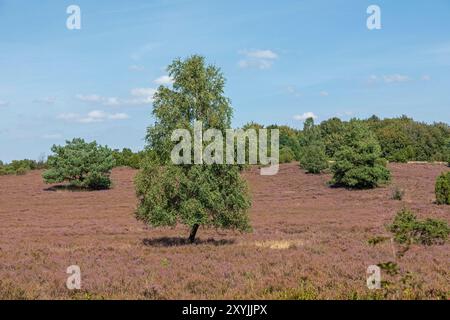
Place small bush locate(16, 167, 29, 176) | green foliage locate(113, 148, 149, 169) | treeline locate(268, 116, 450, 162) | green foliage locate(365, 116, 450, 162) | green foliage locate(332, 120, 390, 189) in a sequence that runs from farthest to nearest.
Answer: green foliage locate(365, 116, 450, 162) < treeline locate(268, 116, 450, 162) < green foliage locate(113, 148, 149, 169) < small bush locate(16, 167, 29, 176) < green foliage locate(332, 120, 390, 189)

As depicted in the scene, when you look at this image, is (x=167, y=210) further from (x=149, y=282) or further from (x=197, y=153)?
(x=149, y=282)

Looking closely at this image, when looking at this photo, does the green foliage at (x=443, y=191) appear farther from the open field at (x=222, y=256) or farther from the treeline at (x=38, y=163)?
the treeline at (x=38, y=163)

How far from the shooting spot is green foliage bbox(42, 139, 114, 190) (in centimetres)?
7300

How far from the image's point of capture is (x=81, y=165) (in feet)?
239

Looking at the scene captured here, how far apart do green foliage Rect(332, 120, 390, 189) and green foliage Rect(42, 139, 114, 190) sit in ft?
109

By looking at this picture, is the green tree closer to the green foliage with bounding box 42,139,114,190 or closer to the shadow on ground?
the shadow on ground

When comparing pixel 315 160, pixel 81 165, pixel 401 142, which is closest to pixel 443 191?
pixel 315 160

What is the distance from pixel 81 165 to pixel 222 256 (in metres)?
57.4

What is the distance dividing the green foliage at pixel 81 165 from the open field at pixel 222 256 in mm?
24462

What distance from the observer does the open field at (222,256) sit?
41.8 feet

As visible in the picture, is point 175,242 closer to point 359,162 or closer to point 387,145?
point 359,162

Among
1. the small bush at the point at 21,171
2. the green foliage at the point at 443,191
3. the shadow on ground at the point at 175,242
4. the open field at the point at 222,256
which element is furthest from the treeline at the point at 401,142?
the shadow on ground at the point at 175,242

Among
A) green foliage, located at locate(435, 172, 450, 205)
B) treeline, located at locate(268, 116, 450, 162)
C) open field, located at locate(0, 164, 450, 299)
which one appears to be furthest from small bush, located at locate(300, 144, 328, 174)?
green foliage, located at locate(435, 172, 450, 205)
